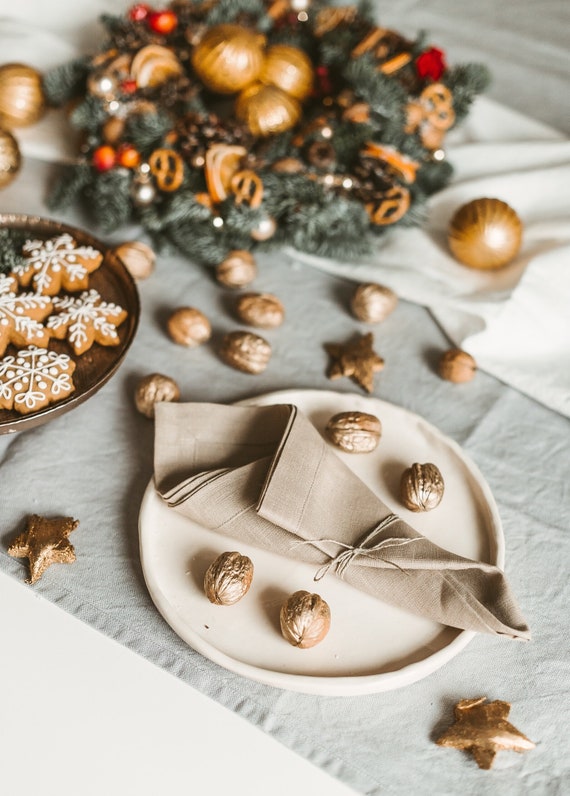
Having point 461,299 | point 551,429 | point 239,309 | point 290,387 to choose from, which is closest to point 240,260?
point 239,309

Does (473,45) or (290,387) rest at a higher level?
(473,45)

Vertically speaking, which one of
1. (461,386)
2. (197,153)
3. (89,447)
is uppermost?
(197,153)

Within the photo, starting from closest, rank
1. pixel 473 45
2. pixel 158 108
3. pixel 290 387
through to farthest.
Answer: pixel 290 387, pixel 158 108, pixel 473 45

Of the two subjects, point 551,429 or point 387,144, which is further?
point 387,144

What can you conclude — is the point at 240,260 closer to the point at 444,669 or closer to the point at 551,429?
the point at 551,429

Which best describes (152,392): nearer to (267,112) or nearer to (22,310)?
(22,310)

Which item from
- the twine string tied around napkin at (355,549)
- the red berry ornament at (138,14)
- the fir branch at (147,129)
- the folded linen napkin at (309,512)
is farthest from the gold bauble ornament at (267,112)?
the twine string tied around napkin at (355,549)

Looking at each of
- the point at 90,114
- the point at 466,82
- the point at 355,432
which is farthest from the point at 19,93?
the point at 355,432
